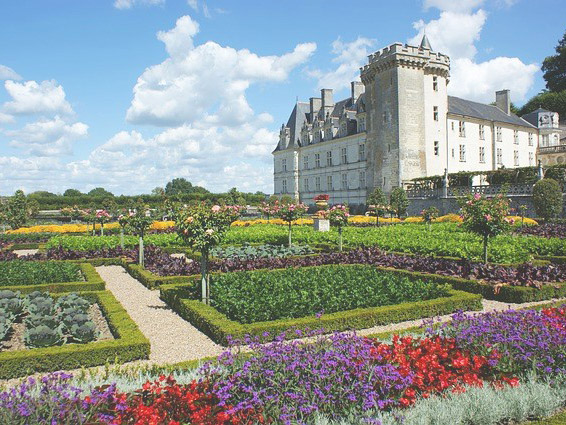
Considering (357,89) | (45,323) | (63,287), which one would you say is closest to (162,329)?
(45,323)

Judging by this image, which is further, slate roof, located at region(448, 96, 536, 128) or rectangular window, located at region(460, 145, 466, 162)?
slate roof, located at region(448, 96, 536, 128)

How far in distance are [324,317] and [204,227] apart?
289 centimetres

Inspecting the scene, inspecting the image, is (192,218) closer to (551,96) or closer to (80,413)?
(80,413)

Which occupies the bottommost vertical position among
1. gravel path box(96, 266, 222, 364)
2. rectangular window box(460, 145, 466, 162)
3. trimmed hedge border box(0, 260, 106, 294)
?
gravel path box(96, 266, 222, 364)

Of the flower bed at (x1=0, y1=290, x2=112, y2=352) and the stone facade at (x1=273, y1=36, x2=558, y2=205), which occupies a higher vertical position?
the stone facade at (x1=273, y1=36, x2=558, y2=205)

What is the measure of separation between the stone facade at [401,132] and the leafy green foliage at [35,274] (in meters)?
30.9

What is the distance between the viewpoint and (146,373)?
544 centimetres

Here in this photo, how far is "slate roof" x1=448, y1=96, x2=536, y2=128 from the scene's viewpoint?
143ft

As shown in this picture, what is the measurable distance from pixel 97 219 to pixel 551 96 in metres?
55.9

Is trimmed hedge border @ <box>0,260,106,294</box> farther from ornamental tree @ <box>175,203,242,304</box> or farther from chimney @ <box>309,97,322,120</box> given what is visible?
chimney @ <box>309,97,322,120</box>

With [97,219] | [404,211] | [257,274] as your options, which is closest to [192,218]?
[257,274]

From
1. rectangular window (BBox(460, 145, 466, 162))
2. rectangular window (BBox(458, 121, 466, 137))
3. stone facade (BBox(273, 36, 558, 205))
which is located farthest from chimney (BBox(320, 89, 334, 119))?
rectangular window (BBox(460, 145, 466, 162))

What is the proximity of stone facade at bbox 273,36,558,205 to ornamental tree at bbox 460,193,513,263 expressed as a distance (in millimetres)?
26947

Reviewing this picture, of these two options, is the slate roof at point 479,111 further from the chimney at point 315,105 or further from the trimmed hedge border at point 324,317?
the trimmed hedge border at point 324,317
